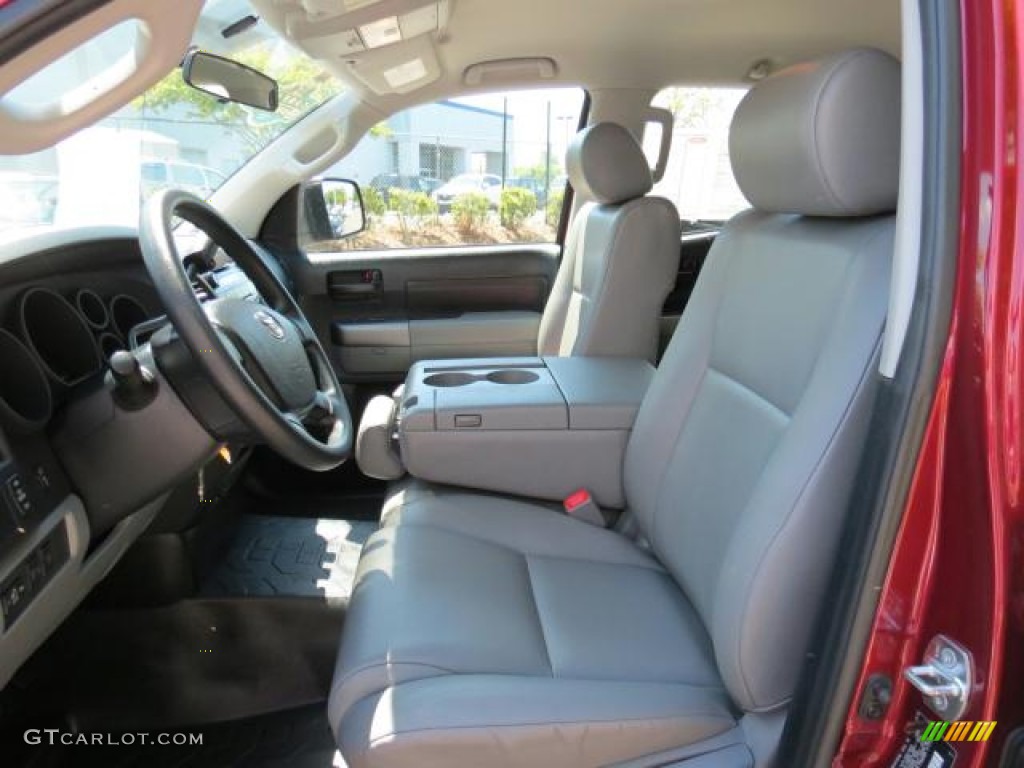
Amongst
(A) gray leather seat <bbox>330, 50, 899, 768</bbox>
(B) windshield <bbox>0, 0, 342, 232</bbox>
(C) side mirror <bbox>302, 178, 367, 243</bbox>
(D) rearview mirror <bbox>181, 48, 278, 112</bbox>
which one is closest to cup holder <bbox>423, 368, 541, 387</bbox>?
(A) gray leather seat <bbox>330, 50, 899, 768</bbox>

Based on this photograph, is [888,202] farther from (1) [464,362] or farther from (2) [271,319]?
(1) [464,362]

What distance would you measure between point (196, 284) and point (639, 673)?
1.13m

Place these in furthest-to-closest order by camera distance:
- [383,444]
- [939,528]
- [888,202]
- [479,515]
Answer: [383,444] < [479,515] < [888,202] < [939,528]

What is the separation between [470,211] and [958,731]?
2.64 metres

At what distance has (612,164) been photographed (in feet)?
7.13

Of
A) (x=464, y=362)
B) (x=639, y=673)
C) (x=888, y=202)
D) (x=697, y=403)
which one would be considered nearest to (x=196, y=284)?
(x=464, y=362)

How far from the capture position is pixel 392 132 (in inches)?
111

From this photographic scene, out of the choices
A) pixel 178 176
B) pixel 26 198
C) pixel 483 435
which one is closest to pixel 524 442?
pixel 483 435

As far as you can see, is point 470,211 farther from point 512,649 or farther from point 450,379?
point 512,649

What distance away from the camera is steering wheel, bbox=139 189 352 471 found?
1.11 meters

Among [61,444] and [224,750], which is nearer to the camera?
[61,444]

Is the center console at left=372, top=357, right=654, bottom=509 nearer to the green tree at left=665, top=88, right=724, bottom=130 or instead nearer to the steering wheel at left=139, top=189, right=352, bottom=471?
the steering wheel at left=139, top=189, right=352, bottom=471

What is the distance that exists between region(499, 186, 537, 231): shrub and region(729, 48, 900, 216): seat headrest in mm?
2031

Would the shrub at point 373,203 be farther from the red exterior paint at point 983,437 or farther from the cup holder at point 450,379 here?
the red exterior paint at point 983,437
